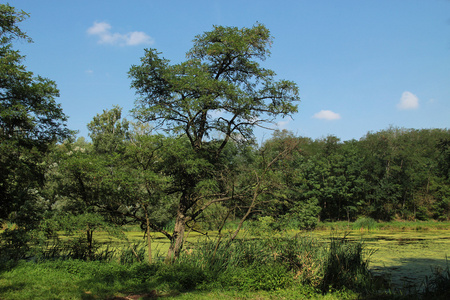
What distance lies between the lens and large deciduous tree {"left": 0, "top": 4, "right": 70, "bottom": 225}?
32.2 ft

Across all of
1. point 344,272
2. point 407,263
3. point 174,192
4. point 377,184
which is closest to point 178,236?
point 174,192

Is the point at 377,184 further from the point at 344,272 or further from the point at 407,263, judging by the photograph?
the point at 344,272

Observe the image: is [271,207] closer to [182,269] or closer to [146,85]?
[182,269]

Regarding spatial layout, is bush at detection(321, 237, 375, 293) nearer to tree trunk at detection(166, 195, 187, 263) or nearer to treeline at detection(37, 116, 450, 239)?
treeline at detection(37, 116, 450, 239)

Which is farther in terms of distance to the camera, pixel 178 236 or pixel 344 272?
pixel 178 236

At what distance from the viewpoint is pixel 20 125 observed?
1075 centimetres

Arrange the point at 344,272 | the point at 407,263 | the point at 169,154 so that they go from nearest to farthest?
the point at 344,272 < the point at 169,154 < the point at 407,263

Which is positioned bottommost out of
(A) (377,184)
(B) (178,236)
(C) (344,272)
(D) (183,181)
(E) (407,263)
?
(E) (407,263)

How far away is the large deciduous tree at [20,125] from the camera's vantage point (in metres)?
9.80

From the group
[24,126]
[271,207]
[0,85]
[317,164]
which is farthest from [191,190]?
[317,164]

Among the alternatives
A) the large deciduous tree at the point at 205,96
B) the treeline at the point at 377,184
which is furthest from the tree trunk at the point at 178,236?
the treeline at the point at 377,184

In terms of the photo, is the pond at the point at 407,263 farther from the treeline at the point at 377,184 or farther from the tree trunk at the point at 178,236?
the treeline at the point at 377,184

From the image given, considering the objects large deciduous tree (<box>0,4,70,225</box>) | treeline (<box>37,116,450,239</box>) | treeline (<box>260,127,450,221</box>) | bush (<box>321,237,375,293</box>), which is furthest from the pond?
treeline (<box>260,127,450,221</box>)

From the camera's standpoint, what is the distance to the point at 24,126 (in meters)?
10.9
